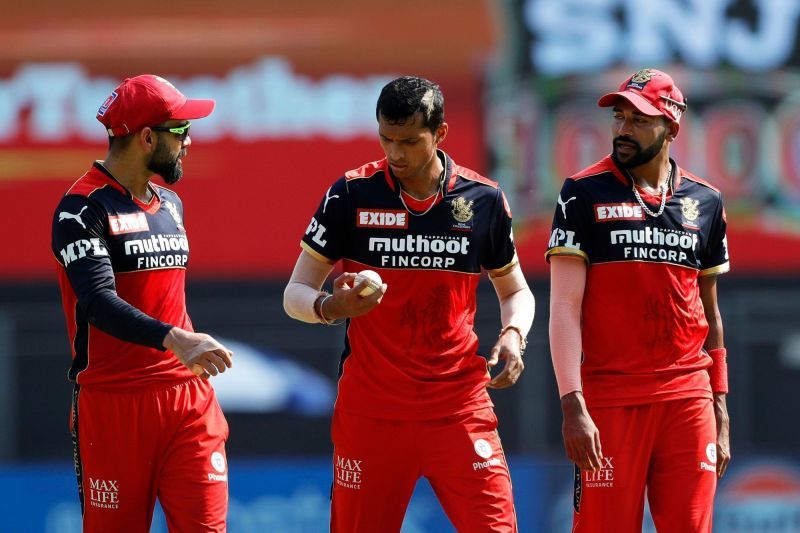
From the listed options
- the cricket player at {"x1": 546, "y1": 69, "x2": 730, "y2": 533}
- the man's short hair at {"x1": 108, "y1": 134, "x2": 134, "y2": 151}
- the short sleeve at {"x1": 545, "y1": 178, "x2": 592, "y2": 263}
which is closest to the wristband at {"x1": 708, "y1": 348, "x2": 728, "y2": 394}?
the cricket player at {"x1": 546, "y1": 69, "x2": 730, "y2": 533}

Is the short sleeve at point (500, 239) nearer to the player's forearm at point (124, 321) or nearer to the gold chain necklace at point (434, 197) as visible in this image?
the gold chain necklace at point (434, 197)

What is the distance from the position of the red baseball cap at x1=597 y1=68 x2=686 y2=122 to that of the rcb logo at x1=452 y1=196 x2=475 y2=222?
62 cm

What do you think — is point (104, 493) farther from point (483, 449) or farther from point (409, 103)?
point (409, 103)

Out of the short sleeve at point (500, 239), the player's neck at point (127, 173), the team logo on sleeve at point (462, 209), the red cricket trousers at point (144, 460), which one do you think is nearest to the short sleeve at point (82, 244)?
the player's neck at point (127, 173)

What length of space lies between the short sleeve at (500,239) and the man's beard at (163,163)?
3.60 ft

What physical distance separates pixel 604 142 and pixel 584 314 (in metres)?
4.47

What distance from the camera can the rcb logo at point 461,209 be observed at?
4.95 meters

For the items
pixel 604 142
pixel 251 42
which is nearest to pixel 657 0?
pixel 604 142

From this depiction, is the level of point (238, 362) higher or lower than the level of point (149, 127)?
A: lower

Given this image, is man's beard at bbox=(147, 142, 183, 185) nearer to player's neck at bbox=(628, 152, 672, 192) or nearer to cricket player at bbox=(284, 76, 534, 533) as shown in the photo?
cricket player at bbox=(284, 76, 534, 533)

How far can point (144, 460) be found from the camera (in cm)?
493

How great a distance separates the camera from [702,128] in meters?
9.45

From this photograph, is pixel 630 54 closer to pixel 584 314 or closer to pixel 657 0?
pixel 657 0

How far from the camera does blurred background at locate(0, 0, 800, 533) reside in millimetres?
9375
